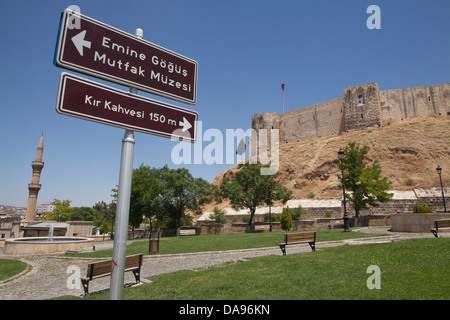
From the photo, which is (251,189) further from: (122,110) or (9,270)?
(122,110)

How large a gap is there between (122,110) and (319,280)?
4818mm

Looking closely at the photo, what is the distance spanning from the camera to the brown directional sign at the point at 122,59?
245cm

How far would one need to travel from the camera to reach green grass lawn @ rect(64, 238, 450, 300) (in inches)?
177

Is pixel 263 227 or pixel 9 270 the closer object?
pixel 9 270

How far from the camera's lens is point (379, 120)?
190 ft

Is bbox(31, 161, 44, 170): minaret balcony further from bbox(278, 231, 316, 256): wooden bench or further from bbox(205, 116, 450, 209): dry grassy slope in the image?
bbox(278, 231, 316, 256): wooden bench

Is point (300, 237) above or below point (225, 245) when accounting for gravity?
above

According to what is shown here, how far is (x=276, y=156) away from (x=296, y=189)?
14.3 meters

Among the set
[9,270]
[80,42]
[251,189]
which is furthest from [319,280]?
[251,189]

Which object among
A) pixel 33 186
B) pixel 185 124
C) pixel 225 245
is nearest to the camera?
pixel 185 124

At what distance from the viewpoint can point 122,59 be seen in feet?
9.14

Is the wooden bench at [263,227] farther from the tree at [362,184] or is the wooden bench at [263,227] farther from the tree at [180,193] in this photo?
the tree at [362,184]

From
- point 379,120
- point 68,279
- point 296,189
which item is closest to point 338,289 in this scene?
point 68,279

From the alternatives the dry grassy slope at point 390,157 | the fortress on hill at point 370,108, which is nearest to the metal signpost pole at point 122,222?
the dry grassy slope at point 390,157
